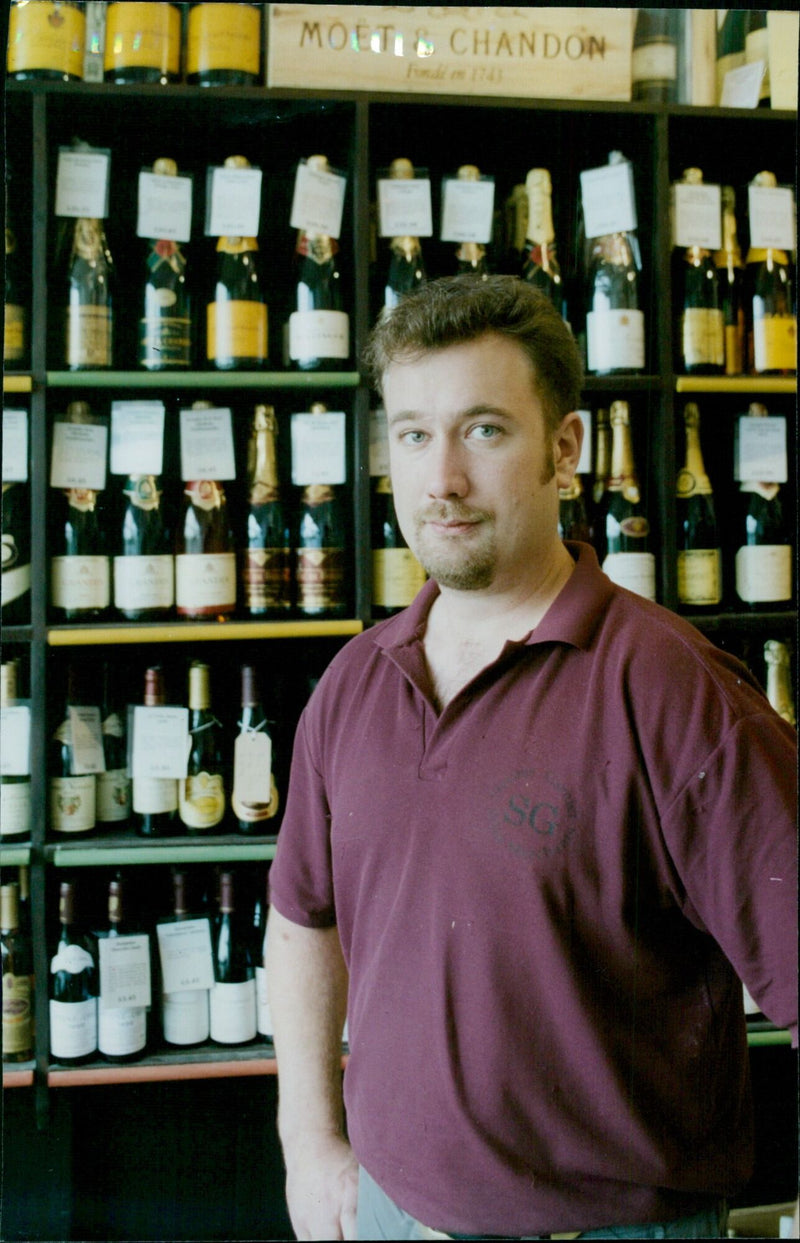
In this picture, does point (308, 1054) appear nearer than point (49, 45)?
Yes

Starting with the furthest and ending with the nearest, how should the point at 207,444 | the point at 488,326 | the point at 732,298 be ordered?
the point at 732,298 < the point at 207,444 < the point at 488,326

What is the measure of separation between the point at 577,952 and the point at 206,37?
147 cm

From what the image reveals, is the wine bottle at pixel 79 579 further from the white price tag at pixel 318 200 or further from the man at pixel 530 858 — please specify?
the man at pixel 530 858

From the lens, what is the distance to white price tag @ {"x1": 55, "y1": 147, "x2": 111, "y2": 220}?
1520 mm

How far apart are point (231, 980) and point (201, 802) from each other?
1.00 feet

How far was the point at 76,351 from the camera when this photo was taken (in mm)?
1578

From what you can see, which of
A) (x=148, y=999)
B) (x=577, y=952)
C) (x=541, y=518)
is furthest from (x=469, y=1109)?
(x=148, y=999)

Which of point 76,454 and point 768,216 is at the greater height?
point 768,216

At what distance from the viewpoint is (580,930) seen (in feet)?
2.61

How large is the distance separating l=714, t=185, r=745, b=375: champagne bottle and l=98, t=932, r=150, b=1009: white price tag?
138 cm

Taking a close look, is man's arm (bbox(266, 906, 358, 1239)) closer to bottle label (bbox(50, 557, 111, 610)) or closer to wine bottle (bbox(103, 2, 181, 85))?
bottle label (bbox(50, 557, 111, 610))

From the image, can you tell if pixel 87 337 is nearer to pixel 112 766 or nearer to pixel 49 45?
pixel 49 45

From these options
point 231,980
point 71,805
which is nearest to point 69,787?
point 71,805

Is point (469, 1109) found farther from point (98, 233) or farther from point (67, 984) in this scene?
point (98, 233)
